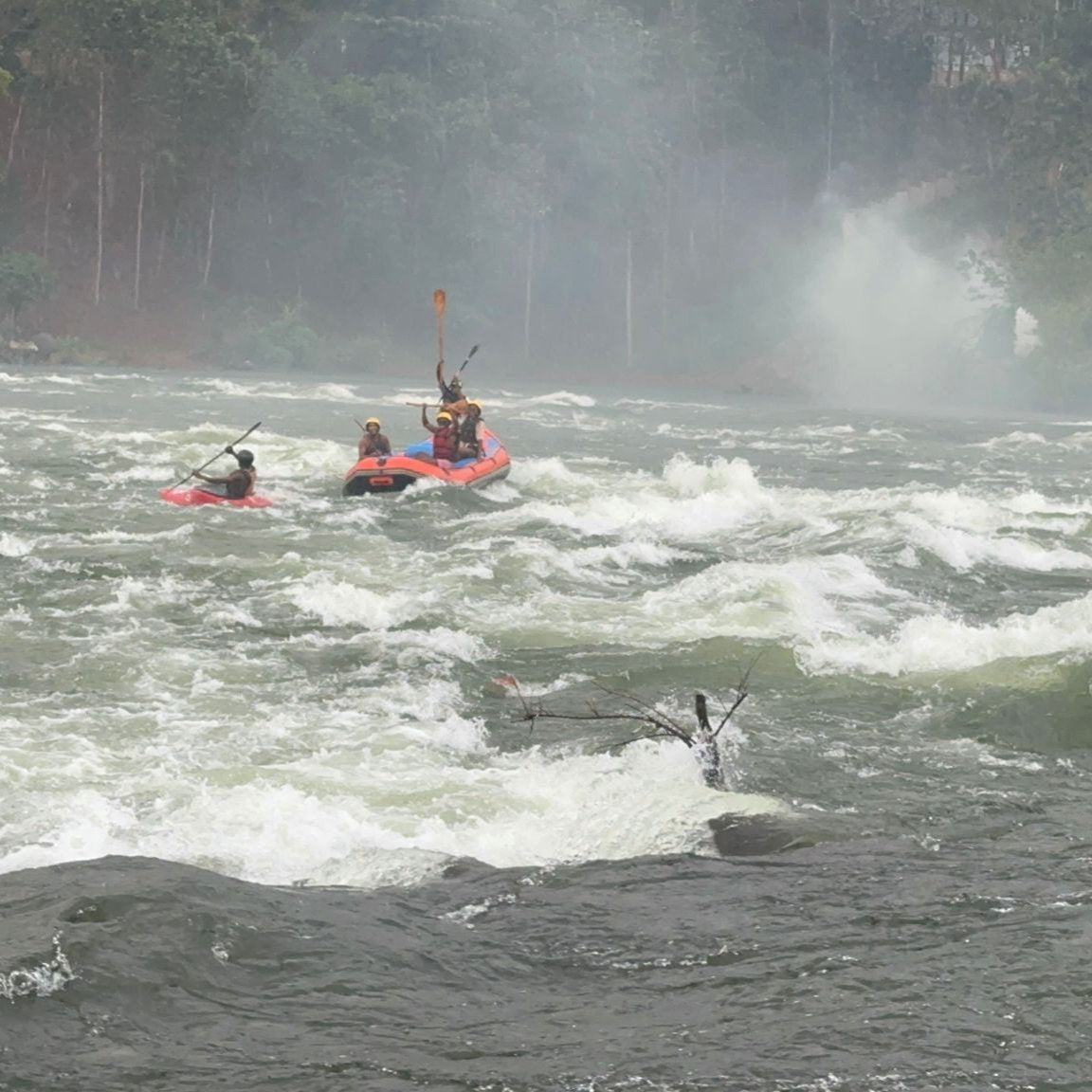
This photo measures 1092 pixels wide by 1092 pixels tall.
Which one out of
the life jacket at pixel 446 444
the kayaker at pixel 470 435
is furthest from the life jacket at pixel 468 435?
the life jacket at pixel 446 444

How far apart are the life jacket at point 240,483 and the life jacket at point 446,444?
251 cm

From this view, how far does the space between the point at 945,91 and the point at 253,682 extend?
163 ft

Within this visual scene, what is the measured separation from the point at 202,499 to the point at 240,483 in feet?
1.28

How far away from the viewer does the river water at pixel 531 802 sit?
5.02 meters

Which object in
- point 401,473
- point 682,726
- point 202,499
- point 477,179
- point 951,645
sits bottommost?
point 682,726

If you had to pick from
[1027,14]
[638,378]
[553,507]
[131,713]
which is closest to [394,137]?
[638,378]

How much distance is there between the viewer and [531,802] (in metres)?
7.80

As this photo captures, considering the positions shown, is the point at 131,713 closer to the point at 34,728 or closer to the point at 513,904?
the point at 34,728

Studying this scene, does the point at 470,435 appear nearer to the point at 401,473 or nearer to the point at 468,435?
the point at 468,435

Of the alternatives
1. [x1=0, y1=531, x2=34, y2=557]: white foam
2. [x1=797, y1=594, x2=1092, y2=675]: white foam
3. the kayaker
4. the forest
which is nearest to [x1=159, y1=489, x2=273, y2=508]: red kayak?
[x1=0, y1=531, x2=34, y2=557]: white foam

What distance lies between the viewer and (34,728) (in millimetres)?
8711

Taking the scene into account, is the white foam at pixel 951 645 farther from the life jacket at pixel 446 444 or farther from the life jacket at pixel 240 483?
the life jacket at pixel 446 444

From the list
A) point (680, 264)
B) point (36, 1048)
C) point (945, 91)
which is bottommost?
point (36, 1048)

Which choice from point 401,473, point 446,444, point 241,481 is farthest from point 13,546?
point 446,444
